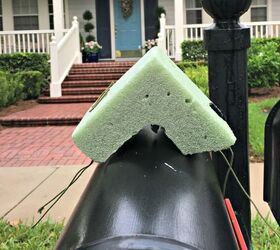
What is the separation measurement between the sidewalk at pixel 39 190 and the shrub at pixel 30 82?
A: 22.5 ft

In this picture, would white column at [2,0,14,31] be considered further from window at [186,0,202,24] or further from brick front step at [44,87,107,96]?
window at [186,0,202,24]

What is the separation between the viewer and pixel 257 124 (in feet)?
29.9

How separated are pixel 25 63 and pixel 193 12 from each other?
6.54 metres

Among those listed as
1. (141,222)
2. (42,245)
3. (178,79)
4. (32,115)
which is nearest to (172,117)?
(178,79)

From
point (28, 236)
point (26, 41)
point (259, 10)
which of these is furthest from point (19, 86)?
point (28, 236)

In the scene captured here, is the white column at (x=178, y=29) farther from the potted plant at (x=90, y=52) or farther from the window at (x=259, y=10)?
the window at (x=259, y=10)

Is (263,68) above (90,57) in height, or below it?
below

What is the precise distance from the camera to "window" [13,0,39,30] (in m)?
19.0

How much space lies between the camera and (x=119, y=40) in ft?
61.5

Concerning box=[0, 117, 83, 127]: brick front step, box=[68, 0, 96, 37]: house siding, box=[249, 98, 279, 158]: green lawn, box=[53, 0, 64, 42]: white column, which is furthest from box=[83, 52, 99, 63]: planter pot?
box=[249, 98, 279, 158]: green lawn

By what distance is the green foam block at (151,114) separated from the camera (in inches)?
51.7

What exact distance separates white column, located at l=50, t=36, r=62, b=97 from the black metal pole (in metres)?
12.5

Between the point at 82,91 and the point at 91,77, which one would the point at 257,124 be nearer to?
the point at 82,91

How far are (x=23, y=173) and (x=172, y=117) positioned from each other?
235 inches
